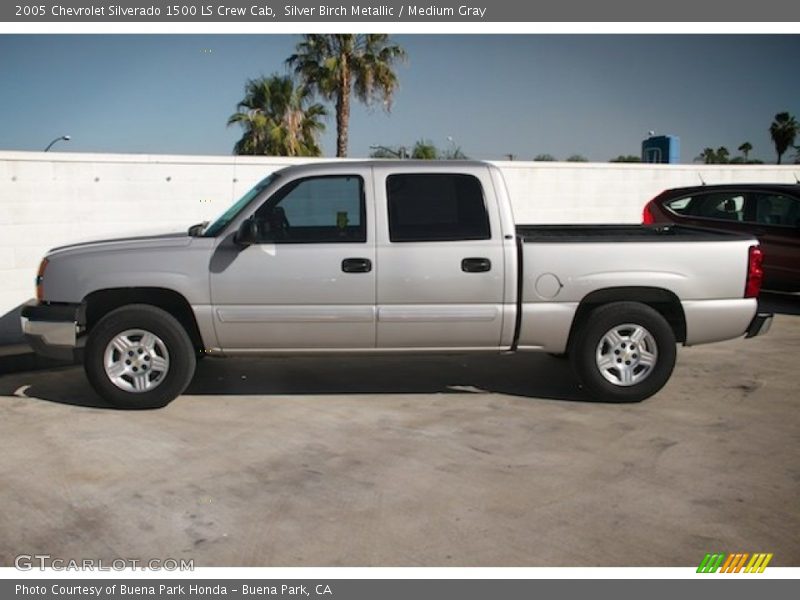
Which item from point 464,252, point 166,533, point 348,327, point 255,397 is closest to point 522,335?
point 464,252

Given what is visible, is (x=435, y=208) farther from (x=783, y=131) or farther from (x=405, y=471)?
(x=783, y=131)

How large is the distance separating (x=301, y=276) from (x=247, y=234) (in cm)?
51

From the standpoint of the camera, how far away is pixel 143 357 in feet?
21.2

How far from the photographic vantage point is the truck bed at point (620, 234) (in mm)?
6637

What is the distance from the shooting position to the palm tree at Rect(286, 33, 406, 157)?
2706 cm

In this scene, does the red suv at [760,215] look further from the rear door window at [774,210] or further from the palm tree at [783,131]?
the palm tree at [783,131]

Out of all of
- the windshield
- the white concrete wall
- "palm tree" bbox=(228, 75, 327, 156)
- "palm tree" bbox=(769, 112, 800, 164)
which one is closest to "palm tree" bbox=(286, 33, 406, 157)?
"palm tree" bbox=(228, 75, 327, 156)

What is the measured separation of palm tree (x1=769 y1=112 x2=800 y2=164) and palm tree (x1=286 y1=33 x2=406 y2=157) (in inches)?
1789

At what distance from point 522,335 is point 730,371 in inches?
96.5

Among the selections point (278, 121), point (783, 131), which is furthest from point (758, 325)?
point (783, 131)

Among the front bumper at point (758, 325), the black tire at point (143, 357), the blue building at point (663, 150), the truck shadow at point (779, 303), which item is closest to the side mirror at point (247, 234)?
the black tire at point (143, 357)

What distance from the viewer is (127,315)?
640cm

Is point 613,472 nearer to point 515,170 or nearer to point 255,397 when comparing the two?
point 255,397

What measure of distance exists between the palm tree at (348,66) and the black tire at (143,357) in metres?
21.8
